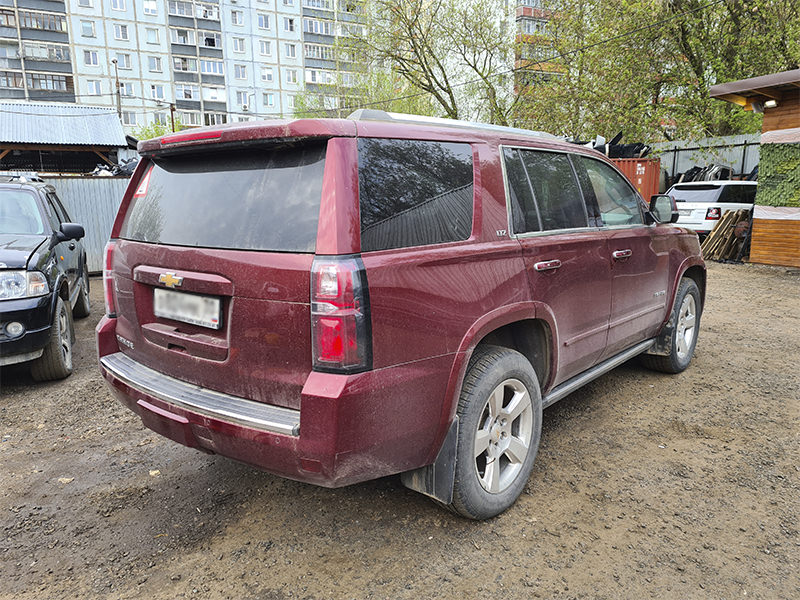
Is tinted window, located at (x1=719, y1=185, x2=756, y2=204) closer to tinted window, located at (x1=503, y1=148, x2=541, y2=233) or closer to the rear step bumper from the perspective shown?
tinted window, located at (x1=503, y1=148, x2=541, y2=233)

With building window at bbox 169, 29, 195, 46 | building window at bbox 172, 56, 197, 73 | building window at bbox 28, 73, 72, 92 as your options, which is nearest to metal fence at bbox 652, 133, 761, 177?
building window at bbox 172, 56, 197, 73

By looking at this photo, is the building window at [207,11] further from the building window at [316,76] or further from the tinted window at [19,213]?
the tinted window at [19,213]

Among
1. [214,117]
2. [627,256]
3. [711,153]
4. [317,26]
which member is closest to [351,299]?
[627,256]

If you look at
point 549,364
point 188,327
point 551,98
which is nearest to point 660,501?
point 549,364

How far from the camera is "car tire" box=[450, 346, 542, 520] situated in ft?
8.40

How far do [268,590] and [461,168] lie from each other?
207cm

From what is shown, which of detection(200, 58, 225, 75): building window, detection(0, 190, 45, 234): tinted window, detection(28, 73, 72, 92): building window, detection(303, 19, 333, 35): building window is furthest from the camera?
detection(303, 19, 333, 35): building window

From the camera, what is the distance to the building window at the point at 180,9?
54500mm

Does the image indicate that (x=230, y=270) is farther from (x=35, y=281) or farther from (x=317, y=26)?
(x=317, y=26)

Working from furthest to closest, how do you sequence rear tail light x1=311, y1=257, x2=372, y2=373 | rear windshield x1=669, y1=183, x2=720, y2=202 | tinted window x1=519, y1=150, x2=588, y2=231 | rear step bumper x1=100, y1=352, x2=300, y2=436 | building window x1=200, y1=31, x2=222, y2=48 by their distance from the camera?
1. building window x1=200, y1=31, x2=222, y2=48
2. rear windshield x1=669, y1=183, x2=720, y2=202
3. tinted window x1=519, y1=150, x2=588, y2=231
4. rear step bumper x1=100, y1=352, x2=300, y2=436
5. rear tail light x1=311, y1=257, x2=372, y2=373

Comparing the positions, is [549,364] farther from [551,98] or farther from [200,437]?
[551,98]

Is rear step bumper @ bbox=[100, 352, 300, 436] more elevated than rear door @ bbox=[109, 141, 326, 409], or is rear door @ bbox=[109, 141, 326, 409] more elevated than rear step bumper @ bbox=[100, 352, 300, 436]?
rear door @ bbox=[109, 141, 326, 409]

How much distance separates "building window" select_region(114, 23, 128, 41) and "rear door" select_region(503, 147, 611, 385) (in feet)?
205

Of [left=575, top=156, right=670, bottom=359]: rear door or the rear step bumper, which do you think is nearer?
the rear step bumper
